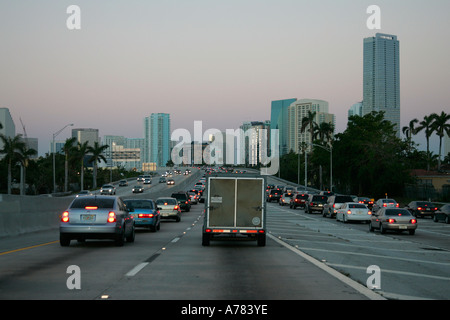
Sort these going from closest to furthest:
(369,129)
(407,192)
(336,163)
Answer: (407,192), (336,163), (369,129)

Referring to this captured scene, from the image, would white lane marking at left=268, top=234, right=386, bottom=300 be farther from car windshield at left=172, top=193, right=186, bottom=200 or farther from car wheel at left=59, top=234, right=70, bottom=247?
car windshield at left=172, top=193, right=186, bottom=200

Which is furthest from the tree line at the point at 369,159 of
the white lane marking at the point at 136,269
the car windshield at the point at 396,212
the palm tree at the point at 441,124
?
the white lane marking at the point at 136,269

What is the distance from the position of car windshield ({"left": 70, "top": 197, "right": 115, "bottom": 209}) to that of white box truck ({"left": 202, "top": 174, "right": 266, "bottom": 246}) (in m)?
3.20

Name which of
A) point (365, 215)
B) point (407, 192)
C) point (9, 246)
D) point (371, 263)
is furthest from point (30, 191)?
point (371, 263)

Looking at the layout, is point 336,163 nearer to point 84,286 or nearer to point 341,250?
point 341,250

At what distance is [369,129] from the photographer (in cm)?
10125

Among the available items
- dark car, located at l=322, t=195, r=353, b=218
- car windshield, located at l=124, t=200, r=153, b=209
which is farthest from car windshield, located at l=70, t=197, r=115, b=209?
dark car, located at l=322, t=195, r=353, b=218

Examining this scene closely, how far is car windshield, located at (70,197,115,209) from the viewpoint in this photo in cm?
1934

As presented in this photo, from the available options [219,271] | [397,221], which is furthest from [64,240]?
[397,221]

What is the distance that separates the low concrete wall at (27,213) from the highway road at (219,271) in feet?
11.5

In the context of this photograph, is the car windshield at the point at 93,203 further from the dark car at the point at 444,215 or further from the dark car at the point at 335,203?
the dark car at the point at 444,215

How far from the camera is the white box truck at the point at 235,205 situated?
19844mm

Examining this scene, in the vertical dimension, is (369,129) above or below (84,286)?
above

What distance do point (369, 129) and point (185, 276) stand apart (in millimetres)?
92646
